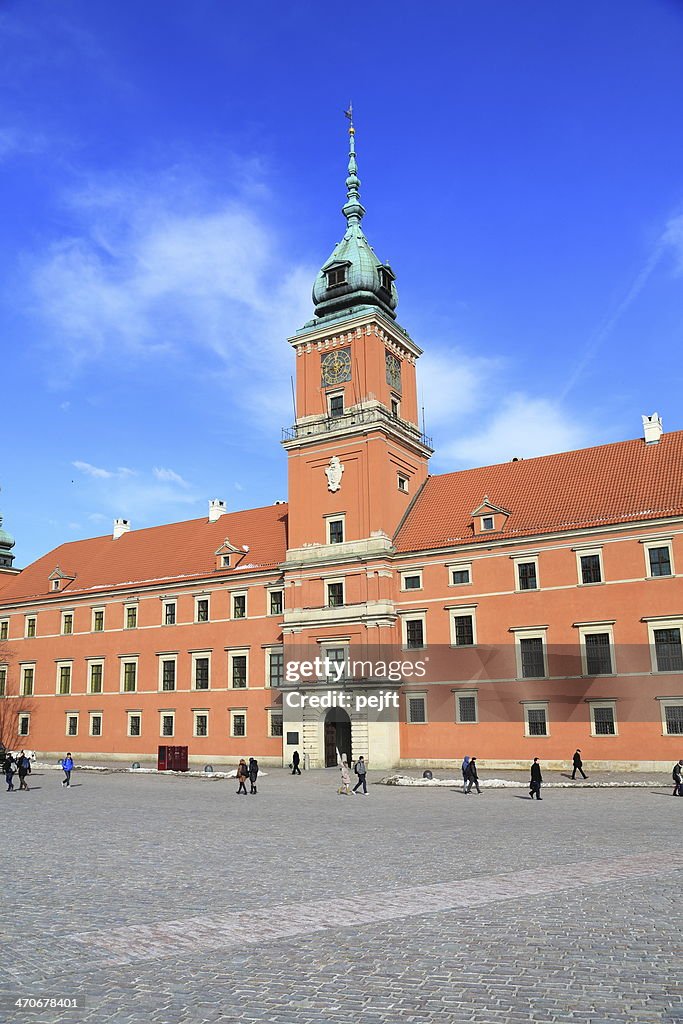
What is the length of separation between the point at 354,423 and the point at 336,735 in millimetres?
17956

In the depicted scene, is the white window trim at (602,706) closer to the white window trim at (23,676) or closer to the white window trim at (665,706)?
the white window trim at (665,706)

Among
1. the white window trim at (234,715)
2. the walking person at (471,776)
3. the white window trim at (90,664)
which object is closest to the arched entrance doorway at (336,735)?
the white window trim at (234,715)

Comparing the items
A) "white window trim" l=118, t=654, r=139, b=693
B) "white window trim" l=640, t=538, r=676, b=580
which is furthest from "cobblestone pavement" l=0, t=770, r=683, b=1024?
"white window trim" l=118, t=654, r=139, b=693

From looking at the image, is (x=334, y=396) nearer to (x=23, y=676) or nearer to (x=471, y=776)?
(x=471, y=776)

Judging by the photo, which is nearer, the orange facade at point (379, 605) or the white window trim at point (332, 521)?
the orange facade at point (379, 605)

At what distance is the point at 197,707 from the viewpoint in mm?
52344

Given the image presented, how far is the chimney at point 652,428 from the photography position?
4431 centimetres

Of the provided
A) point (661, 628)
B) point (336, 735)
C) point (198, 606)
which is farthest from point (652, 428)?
point (198, 606)

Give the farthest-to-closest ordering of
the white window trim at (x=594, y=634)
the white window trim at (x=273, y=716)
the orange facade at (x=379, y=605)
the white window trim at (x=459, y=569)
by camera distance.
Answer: the white window trim at (x=273, y=716) → the white window trim at (x=459, y=569) → the orange facade at (x=379, y=605) → the white window trim at (x=594, y=634)

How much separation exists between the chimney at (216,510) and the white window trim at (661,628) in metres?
32.8

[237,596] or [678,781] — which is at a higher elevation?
[237,596]

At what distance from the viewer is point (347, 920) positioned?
37.7 feet

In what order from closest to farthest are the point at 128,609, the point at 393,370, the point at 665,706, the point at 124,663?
the point at 665,706, the point at 393,370, the point at 124,663, the point at 128,609

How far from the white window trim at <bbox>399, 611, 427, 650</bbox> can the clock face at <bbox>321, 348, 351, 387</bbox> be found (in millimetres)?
14837
